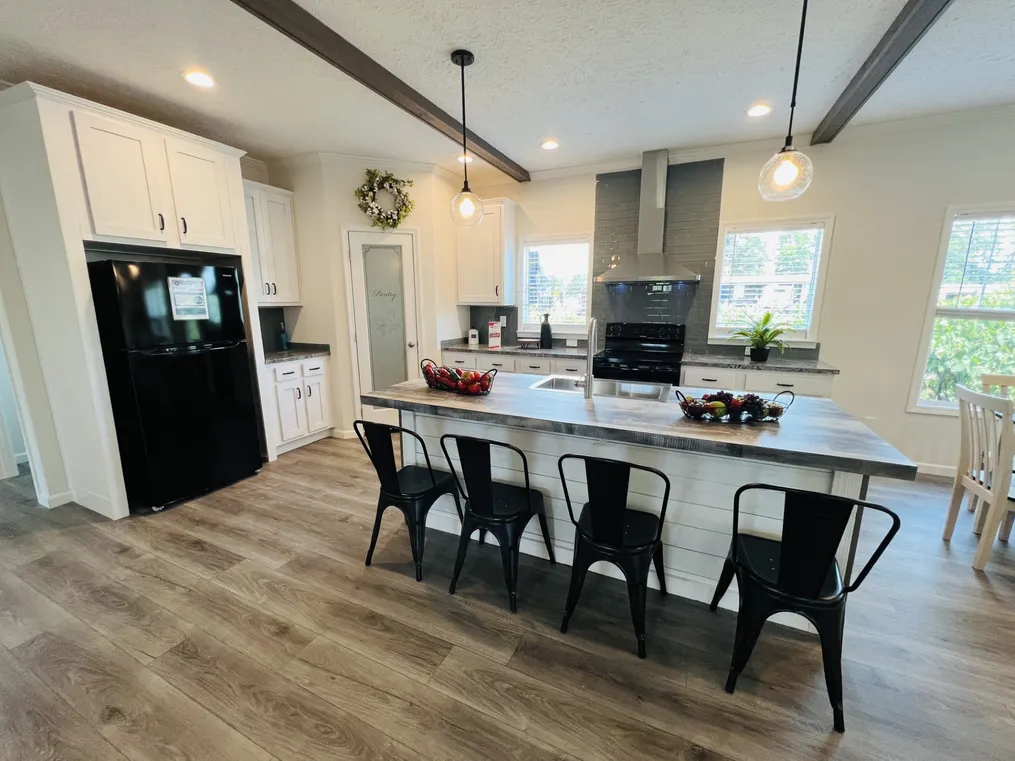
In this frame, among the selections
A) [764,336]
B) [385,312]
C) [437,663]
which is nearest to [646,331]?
[764,336]

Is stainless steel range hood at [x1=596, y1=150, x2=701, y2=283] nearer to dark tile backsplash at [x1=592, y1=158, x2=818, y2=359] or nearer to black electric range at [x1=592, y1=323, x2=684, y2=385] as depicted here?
dark tile backsplash at [x1=592, y1=158, x2=818, y2=359]

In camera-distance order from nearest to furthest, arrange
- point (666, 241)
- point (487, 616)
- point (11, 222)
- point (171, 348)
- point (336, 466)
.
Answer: point (487, 616)
point (11, 222)
point (171, 348)
point (336, 466)
point (666, 241)

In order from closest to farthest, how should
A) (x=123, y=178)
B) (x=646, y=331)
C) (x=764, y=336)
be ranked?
(x=123, y=178) → (x=764, y=336) → (x=646, y=331)

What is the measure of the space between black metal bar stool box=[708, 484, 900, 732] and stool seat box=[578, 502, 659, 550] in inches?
12.4

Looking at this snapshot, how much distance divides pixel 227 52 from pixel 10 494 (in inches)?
139

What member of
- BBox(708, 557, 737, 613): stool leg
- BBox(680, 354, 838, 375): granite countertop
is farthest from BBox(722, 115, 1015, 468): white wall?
BBox(708, 557, 737, 613): stool leg

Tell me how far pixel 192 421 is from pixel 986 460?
16.3ft

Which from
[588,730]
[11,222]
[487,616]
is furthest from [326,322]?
[588,730]

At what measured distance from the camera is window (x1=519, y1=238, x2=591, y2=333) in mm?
4344

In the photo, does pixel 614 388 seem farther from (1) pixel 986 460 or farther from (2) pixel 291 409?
(2) pixel 291 409

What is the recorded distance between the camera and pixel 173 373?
274cm

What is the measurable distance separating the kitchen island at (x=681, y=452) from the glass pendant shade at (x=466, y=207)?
105cm

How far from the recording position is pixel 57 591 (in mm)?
2033

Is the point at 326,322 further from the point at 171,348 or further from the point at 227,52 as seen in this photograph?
the point at 227,52
